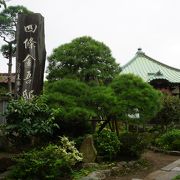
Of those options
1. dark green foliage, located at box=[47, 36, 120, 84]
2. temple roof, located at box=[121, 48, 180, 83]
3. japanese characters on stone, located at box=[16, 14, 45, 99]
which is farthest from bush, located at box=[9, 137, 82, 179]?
temple roof, located at box=[121, 48, 180, 83]

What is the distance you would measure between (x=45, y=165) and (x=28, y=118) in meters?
2.03

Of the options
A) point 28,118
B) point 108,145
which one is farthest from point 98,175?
point 28,118

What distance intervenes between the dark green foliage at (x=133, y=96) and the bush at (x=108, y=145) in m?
0.95

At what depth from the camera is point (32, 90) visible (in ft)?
42.5

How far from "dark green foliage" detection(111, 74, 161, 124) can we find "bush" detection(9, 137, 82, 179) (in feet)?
10.4

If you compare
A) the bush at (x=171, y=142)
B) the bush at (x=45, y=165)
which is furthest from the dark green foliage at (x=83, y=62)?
the bush at (x=171, y=142)

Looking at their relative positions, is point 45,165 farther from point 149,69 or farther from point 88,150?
point 149,69

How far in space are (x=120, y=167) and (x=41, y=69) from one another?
4.79m

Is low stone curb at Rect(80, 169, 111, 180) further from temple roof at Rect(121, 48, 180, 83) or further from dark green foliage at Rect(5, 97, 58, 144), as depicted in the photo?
temple roof at Rect(121, 48, 180, 83)

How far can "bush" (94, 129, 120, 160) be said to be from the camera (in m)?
11.7

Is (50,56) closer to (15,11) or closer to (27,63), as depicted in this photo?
(27,63)

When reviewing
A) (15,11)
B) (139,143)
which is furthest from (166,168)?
(15,11)

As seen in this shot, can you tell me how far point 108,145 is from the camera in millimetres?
11742

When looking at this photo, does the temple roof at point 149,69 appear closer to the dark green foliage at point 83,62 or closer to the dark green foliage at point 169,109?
the dark green foliage at point 169,109
